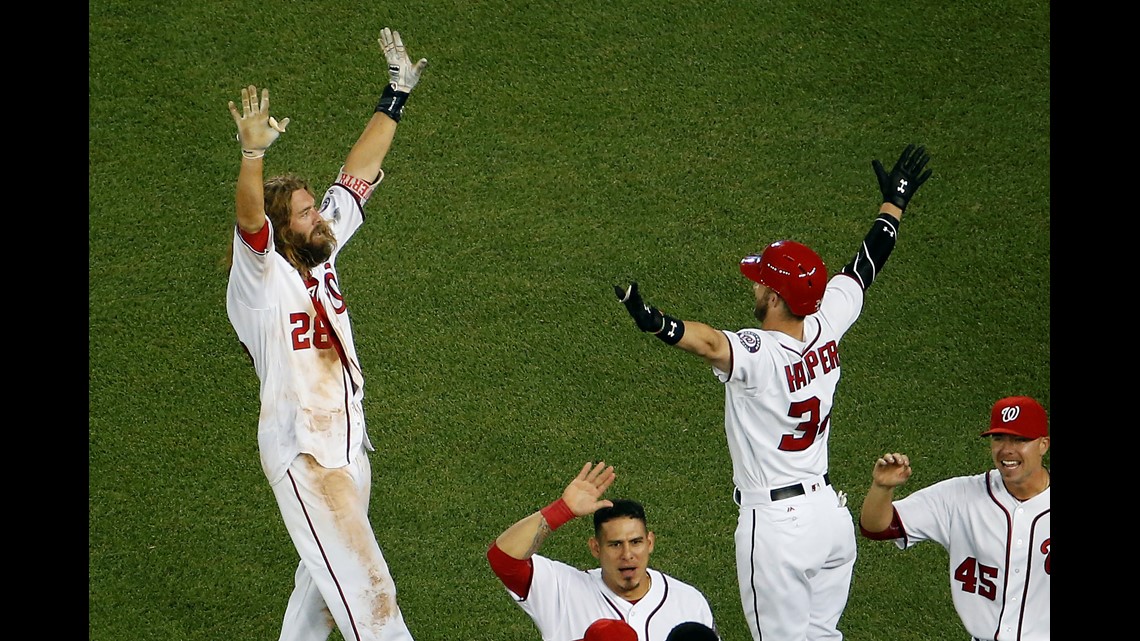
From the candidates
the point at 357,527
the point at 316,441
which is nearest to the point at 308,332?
the point at 316,441

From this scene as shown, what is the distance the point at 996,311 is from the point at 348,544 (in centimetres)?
406

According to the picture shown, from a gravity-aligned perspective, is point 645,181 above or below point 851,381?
above

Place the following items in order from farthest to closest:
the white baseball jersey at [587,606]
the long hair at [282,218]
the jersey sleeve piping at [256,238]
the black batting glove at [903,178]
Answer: the black batting glove at [903,178]
the long hair at [282,218]
the white baseball jersey at [587,606]
the jersey sleeve piping at [256,238]

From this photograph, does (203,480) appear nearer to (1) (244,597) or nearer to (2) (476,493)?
(1) (244,597)

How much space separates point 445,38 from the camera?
795 cm

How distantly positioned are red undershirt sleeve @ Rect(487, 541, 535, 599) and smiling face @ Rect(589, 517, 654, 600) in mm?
292

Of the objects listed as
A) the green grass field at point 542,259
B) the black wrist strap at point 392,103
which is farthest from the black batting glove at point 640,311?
the green grass field at point 542,259

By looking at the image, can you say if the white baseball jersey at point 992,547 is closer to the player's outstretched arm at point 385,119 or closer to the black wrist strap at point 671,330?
the black wrist strap at point 671,330

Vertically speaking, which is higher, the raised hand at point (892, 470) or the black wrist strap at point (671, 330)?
the black wrist strap at point (671, 330)

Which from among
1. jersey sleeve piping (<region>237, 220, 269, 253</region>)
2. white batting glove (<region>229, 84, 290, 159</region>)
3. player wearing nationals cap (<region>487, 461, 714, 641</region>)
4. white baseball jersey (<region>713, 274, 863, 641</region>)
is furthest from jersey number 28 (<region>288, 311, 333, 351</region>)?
white baseball jersey (<region>713, 274, 863, 641</region>)

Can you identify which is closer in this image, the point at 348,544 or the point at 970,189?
the point at 348,544

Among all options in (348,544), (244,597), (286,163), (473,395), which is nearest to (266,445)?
(348,544)

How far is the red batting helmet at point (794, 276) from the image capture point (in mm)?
5219

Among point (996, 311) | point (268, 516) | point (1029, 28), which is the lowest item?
point (268, 516)
